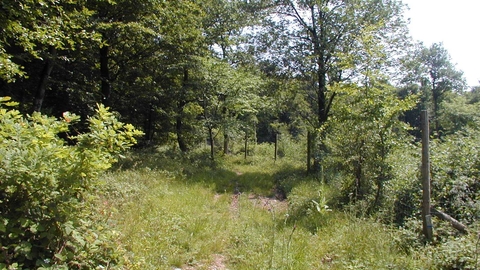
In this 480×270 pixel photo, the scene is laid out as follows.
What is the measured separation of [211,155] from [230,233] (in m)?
11.1

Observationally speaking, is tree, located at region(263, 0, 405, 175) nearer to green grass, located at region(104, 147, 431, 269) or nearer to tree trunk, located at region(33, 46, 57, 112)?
green grass, located at region(104, 147, 431, 269)

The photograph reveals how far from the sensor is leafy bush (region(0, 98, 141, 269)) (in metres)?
2.59

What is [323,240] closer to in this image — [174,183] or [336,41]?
[174,183]

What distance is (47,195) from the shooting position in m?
2.81

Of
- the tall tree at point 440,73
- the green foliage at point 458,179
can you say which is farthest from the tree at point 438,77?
the green foliage at point 458,179

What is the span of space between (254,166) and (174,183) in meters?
8.40

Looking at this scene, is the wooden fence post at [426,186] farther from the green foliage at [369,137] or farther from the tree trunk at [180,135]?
the tree trunk at [180,135]

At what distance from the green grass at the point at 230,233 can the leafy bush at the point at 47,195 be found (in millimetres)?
844

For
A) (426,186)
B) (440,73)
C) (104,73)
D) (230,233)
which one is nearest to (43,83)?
(104,73)

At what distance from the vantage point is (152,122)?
1895cm

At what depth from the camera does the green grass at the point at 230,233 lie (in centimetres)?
438

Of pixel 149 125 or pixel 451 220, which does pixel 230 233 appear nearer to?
pixel 451 220

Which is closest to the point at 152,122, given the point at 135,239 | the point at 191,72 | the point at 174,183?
the point at 191,72

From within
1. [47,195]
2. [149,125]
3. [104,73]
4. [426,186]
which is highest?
[104,73]
